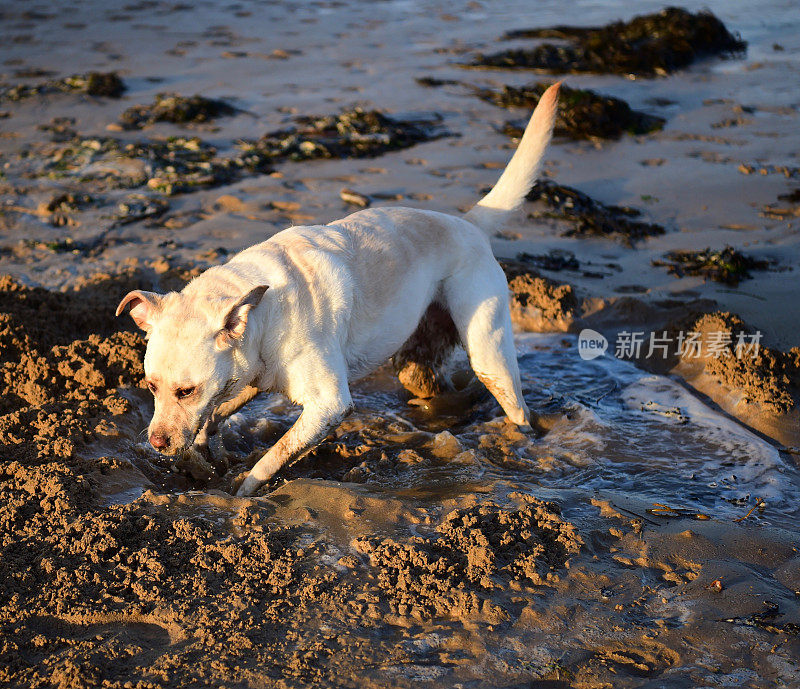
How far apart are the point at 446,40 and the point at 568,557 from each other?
13.7 m

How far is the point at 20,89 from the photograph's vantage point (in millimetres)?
12508

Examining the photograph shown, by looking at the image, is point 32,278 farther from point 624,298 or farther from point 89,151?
point 624,298

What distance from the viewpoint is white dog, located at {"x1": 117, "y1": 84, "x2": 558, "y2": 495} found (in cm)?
414

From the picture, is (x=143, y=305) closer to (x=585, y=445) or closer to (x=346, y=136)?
(x=585, y=445)

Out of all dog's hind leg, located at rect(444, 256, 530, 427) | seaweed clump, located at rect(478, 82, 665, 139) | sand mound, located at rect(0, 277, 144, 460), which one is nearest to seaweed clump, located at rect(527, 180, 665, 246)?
seaweed clump, located at rect(478, 82, 665, 139)

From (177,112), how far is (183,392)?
27.9 feet

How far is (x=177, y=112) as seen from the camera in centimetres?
1157

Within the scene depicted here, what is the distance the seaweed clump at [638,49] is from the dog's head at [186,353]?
11342mm

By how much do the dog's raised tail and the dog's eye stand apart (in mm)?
2610

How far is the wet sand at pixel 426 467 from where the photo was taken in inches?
136
